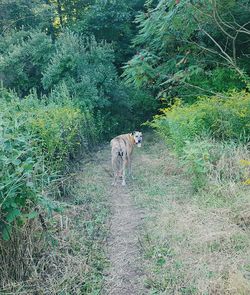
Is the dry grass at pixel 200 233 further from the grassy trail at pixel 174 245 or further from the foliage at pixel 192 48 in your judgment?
the foliage at pixel 192 48

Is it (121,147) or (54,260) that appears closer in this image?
(54,260)

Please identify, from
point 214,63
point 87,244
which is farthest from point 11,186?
point 214,63

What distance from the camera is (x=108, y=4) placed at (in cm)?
1356

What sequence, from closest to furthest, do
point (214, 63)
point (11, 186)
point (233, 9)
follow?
1. point (11, 186)
2. point (233, 9)
3. point (214, 63)

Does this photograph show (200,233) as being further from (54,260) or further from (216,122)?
(216,122)

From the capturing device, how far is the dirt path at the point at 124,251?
3.07m

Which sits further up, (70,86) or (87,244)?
(70,86)

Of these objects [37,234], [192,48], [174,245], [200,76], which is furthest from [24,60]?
[174,245]

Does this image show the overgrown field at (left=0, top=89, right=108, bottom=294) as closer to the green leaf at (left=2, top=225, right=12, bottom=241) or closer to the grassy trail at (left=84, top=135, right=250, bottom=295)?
the green leaf at (left=2, top=225, right=12, bottom=241)

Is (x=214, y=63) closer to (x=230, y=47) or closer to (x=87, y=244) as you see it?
(x=230, y=47)

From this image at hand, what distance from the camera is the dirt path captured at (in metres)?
3.07

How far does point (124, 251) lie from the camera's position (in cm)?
369

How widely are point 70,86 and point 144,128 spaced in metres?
4.85

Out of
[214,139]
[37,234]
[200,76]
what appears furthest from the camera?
[200,76]
